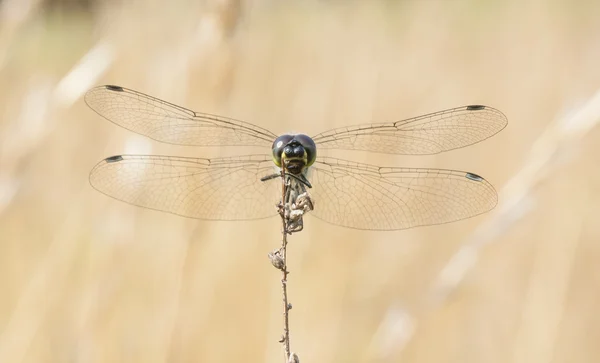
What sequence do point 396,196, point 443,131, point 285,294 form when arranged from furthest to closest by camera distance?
point 443,131 → point 396,196 → point 285,294

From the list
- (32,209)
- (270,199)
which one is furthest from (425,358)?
(32,209)

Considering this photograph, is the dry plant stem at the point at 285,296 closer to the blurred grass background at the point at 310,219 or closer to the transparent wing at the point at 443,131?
the blurred grass background at the point at 310,219

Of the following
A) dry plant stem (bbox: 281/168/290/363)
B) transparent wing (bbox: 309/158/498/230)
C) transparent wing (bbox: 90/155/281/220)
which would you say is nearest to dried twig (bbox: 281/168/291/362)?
dry plant stem (bbox: 281/168/290/363)

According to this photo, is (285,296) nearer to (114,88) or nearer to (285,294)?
(285,294)

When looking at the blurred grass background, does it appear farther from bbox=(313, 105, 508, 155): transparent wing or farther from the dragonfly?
bbox=(313, 105, 508, 155): transparent wing

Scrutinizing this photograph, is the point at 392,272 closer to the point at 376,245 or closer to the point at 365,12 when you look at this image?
the point at 376,245

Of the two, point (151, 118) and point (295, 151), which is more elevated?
point (151, 118)

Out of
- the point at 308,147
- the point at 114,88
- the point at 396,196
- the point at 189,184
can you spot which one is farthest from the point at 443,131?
the point at 114,88

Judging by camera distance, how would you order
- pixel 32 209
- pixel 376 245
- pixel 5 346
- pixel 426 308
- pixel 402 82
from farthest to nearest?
pixel 402 82 → pixel 32 209 → pixel 376 245 → pixel 5 346 → pixel 426 308
